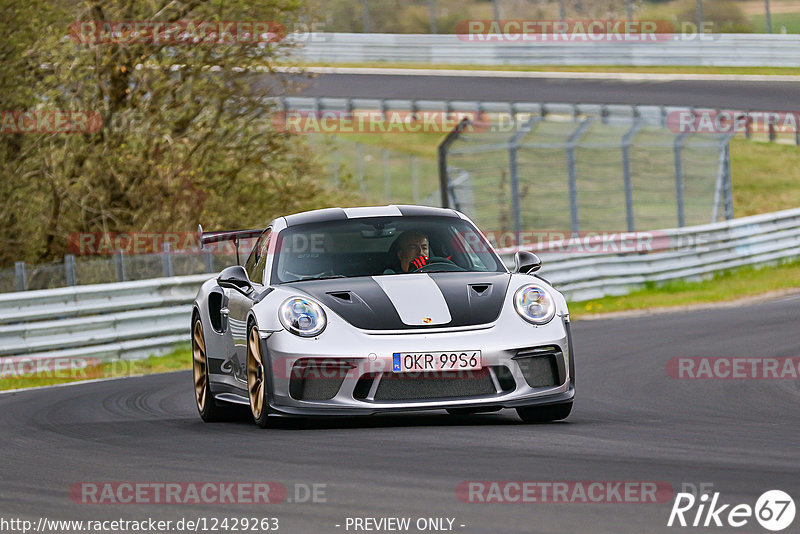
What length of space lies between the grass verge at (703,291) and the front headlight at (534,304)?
1099 centimetres

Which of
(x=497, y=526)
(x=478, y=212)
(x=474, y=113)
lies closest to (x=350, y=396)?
(x=497, y=526)

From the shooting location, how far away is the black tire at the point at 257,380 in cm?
806

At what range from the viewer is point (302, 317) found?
7.93 metres

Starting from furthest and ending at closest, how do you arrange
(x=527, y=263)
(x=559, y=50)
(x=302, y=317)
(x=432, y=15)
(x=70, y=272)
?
(x=432, y=15) < (x=559, y=50) < (x=70, y=272) < (x=527, y=263) < (x=302, y=317)

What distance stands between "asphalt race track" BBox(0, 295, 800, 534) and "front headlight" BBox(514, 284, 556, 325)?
0.61 meters

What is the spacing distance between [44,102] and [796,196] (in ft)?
67.4

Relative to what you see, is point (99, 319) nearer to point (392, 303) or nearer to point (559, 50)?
point (392, 303)

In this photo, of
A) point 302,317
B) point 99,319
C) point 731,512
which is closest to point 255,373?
point 302,317

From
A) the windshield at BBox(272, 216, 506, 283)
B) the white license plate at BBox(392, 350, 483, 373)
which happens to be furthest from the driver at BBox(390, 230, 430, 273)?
the white license plate at BBox(392, 350, 483, 373)

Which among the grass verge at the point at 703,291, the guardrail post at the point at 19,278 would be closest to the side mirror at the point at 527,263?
the guardrail post at the point at 19,278

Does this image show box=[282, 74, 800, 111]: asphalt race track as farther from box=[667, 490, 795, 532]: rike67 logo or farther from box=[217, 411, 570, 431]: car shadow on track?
box=[667, 490, 795, 532]: rike67 logo

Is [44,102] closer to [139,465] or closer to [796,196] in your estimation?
[139,465]

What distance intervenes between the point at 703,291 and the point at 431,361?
14.4 metres

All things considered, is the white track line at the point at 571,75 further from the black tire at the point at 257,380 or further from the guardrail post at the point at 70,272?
the black tire at the point at 257,380
